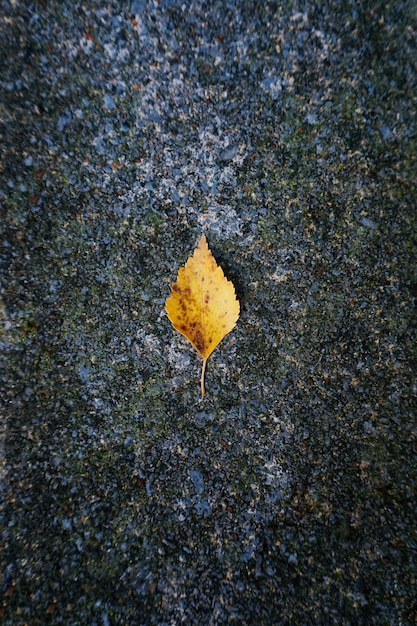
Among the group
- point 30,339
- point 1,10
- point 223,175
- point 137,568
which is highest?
point 1,10

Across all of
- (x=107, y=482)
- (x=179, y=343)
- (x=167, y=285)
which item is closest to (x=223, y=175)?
(x=167, y=285)

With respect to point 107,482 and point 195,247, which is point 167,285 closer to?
point 195,247

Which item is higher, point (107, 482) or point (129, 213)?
point (129, 213)

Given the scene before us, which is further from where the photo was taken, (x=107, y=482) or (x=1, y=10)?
(x=107, y=482)
